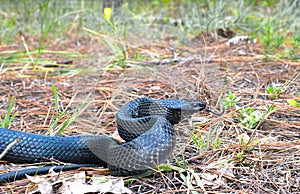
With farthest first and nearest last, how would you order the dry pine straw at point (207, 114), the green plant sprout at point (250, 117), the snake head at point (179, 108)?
the snake head at point (179, 108)
the green plant sprout at point (250, 117)
the dry pine straw at point (207, 114)

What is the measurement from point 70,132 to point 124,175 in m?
0.96

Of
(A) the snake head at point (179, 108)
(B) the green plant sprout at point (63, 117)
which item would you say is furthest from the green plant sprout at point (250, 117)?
(B) the green plant sprout at point (63, 117)

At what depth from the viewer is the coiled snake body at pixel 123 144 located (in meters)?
2.30

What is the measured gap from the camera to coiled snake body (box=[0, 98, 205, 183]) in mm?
2305

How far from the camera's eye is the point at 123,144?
241 cm

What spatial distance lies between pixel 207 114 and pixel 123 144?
1.15 m

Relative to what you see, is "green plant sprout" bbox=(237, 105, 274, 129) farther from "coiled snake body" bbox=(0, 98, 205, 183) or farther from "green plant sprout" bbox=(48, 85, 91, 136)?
"green plant sprout" bbox=(48, 85, 91, 136)

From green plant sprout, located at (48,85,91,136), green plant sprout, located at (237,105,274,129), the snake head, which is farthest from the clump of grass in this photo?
green plant sprout, located at (48,85,91,136)

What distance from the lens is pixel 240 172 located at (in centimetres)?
237

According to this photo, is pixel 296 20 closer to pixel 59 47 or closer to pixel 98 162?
pixel 59 47

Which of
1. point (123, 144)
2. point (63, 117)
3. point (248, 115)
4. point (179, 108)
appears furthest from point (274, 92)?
point (63, 117)

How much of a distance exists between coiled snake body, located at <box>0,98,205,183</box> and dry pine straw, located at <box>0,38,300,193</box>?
113 mm

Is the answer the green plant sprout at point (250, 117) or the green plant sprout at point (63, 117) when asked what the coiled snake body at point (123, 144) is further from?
the green plant sprout at point (250, 117)

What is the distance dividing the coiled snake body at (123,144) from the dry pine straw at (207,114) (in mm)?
113
